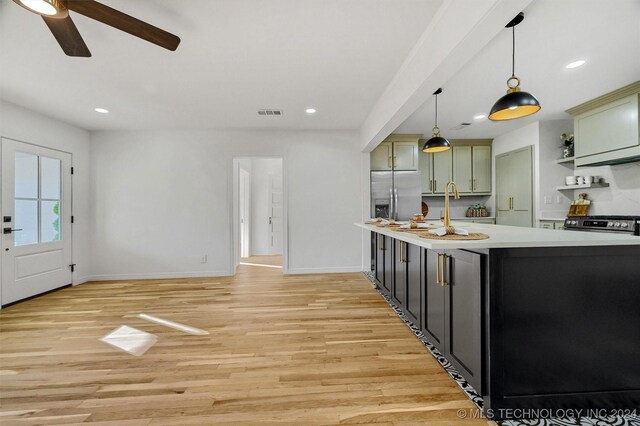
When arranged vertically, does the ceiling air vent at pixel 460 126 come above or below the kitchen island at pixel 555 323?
above

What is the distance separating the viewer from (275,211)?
23.2 feet

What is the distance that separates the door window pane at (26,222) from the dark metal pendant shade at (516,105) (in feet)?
18.0

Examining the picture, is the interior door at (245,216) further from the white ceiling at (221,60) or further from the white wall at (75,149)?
the white wall at (75,149)

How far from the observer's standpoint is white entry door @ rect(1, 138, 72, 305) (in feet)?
11.4

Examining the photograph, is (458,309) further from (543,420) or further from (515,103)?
(515,103)

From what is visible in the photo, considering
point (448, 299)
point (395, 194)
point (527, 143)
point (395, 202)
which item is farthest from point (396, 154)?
point (448, 299)

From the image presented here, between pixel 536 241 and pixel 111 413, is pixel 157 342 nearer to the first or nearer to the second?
pixel 111 413

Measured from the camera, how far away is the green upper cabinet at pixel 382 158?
515cm

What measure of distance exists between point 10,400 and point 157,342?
879 millimetres

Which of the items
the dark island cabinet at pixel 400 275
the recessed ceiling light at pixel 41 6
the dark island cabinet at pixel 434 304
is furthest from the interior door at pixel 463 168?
the recessed ceiling light at pixel 41 6

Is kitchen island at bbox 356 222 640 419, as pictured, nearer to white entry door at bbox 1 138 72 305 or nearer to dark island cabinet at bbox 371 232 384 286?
dark island cabinet at bbox 371 232 384 286

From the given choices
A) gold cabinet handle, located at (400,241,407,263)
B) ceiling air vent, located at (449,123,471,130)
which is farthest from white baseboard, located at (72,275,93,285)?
ceiling air vent, located at (449,123,471,130)

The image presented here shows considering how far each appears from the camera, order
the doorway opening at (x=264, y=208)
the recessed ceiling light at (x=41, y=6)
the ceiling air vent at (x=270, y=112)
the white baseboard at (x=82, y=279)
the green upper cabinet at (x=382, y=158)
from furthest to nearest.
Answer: the doorway opening at (x=264, y=208)
the green upper cabinet at (x=382, y=158)
the white baseboard at (x=82, y=279)
the ceiling air vent at (x=270, y=112)
the recessed ceiling light at (x=41, y=6)

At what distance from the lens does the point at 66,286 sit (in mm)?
4312
